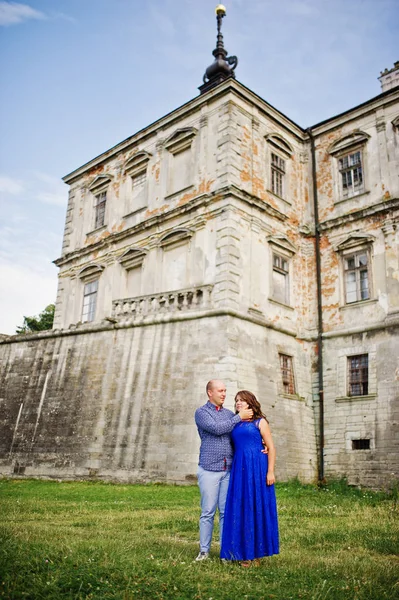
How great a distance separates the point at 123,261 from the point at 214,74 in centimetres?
1049

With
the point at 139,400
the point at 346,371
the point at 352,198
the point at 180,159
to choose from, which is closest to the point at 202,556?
the point at 139,400

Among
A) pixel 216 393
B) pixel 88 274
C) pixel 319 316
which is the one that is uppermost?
pixel 88 274

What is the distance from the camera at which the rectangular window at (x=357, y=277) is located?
18609mm

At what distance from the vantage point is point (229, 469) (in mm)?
5898

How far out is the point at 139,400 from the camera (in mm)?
16547

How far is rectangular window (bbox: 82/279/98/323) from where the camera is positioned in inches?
901

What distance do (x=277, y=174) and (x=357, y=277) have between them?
5.16 m

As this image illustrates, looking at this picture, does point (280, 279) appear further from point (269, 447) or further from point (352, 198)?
point (269, 447)

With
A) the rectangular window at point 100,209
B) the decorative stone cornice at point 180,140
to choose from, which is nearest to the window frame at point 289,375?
the decorative stone cornice at point 180,140

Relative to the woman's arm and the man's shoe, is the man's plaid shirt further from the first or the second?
the man's shoe

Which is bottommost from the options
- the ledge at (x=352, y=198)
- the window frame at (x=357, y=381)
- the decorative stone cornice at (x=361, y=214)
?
the window frame at (x=357, y=381)

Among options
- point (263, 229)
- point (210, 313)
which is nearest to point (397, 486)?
point (210, 313)

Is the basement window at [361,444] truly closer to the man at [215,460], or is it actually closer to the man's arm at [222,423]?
the man at [215,460]

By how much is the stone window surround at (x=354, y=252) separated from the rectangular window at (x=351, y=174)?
190cm
